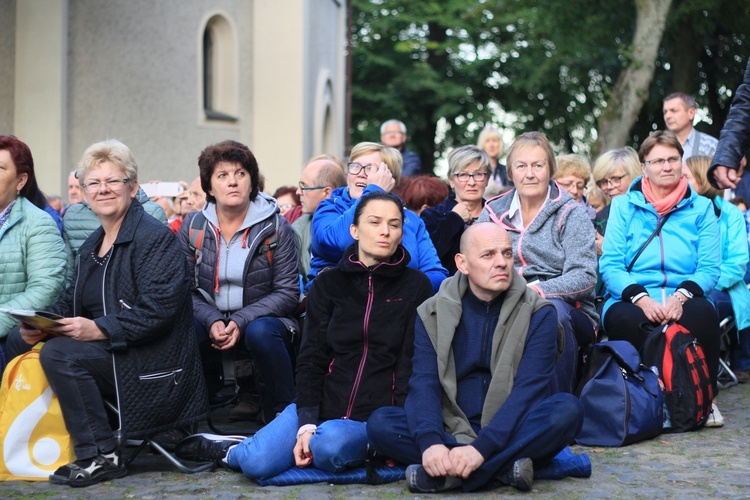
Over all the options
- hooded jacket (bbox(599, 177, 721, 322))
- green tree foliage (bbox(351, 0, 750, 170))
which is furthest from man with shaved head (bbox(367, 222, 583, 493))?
green tree foliage (bbox(351, 0, 750, 170))

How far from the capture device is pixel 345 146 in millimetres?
31109

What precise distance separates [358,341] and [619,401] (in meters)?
1.80

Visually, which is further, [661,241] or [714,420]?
[661,241]

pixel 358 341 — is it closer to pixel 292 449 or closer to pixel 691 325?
pixel 292 449

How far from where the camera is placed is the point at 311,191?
844 centimetres

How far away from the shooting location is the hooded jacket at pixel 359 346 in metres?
6.09

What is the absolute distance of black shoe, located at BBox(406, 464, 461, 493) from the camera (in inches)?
219

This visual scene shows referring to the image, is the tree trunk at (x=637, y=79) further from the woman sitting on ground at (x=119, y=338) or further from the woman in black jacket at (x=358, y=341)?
the woman sitting on ground at (x=119, y=338)

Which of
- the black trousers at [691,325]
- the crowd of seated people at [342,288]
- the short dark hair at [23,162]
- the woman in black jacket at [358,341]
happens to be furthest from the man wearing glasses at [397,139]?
the woman in black jacket at [358,341]

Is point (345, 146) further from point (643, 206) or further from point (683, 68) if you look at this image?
point (643, 206)

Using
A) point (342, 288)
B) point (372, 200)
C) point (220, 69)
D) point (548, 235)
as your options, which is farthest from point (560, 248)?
point (220, 69)

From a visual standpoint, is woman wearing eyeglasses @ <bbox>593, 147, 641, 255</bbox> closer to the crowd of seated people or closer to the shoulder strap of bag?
the crowd of seated people

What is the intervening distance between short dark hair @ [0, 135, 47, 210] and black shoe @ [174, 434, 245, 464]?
1.87 m

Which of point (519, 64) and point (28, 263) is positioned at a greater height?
point (519, 64)
